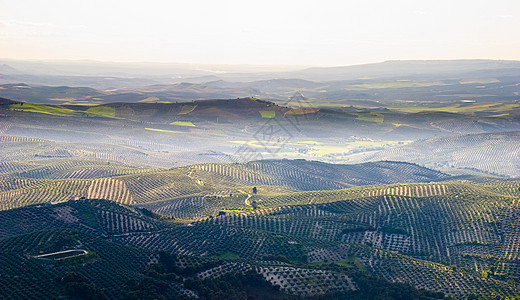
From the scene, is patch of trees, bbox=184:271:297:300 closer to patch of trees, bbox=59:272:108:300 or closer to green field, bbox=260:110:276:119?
patch of trees, bbox=59:272:108:300

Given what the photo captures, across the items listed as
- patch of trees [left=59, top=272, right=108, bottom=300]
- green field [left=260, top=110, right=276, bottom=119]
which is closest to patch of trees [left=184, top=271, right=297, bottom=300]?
patch of trees [left=59, top=272, right=108, bottom=300]

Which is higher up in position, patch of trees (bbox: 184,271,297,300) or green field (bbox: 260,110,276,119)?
green field (bbox: 260,110,276,119)

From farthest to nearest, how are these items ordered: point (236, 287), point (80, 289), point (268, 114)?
point (268, 114), point (236, 287), point (80, 289)

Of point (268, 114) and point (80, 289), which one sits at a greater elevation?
point (268, 114)

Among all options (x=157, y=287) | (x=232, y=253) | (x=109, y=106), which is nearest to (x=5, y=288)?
(x=157, y=287)

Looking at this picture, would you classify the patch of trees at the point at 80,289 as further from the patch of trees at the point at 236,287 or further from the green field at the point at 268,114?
the green field at the point at 268,114

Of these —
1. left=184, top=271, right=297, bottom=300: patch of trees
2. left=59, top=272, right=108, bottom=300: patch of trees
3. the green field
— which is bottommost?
left=184, top=271, right=297, bottom=300: patch of trees

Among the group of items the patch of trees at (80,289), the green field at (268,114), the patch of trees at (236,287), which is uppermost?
the green field at (268,114)

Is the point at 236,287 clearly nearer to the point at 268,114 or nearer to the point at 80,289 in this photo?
the point at 80,289

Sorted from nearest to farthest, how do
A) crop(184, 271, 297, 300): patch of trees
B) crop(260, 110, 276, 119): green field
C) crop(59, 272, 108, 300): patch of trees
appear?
1. crop(59, 272, 108, 300): patch of trees
2. crop(184, 271, 297, 300): patch of trees
3. crop(260, 110, 276, 119): green field

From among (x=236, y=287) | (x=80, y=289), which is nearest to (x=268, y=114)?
(x=236, y=287)

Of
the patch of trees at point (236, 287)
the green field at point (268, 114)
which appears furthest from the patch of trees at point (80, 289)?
the green field at point (268, 114)
